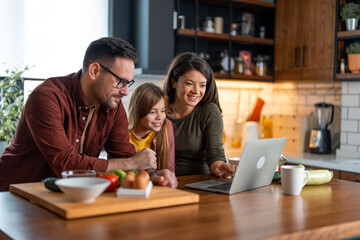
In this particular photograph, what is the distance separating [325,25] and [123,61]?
2720 millimetres

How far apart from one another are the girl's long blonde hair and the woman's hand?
1.14 feet

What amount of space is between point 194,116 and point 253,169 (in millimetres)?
994

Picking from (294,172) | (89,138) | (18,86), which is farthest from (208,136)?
(18,86)

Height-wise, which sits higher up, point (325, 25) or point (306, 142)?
point (325, 25)

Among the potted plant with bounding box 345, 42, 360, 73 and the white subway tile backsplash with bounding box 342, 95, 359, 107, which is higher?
the potted plant with bounding box 345, 42, 360, 73

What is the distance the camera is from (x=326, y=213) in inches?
60.2

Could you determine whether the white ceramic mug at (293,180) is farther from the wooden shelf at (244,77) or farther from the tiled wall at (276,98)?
the tiled wall at (276,98)

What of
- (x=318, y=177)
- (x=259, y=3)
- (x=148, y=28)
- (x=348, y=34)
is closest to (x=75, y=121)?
(x=318, y=177)

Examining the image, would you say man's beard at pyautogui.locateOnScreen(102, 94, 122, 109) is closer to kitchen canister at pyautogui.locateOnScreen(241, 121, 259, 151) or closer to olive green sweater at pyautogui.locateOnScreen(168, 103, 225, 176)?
olive green sweater at pyautogui.locateOnScreen(168, 103, 225, 176)

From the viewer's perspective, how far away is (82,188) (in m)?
1.38

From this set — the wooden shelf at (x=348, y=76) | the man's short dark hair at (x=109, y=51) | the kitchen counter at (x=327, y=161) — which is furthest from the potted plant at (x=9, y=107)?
the wooden shelf at (x=348, y=76)

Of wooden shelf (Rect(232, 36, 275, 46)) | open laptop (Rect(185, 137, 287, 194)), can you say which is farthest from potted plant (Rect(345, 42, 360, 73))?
open laptop (Rect(185, 137, 287, 194))

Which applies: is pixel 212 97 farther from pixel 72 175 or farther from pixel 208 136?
pixel 72 175

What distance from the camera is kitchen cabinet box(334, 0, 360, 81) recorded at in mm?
3955
